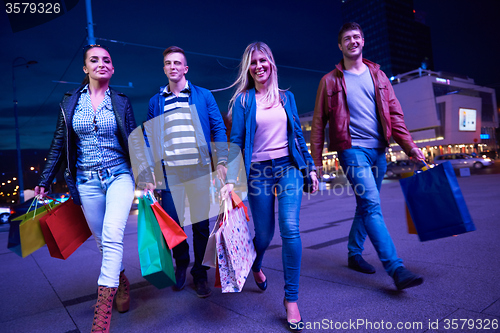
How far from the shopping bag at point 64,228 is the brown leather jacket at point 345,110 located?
2078mm

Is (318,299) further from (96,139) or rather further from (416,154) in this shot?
(96,139)

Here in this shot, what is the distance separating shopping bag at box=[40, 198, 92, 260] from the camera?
264 cm

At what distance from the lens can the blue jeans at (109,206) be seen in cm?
237

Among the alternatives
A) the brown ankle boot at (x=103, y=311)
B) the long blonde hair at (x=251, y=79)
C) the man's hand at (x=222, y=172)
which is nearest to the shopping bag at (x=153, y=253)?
the brown ankle boot at (x=103, y=311)

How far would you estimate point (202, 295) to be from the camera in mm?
2924

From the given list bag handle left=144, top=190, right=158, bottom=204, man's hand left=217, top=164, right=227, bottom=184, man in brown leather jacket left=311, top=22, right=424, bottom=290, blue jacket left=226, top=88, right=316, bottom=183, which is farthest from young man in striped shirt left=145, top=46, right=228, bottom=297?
man in brown leather jacket left=311, top=22, right=424, bottom=290

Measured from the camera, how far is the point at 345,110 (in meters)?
2.98

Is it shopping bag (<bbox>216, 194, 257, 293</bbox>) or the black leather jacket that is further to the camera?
the black leather jacket

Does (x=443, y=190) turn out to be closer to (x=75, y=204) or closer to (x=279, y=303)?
(x=279, y=303)

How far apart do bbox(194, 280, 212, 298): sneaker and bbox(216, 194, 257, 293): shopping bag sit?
64cm

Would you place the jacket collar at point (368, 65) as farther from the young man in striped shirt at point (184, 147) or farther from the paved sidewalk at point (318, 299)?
the paved sidewalk at point (318, 299)

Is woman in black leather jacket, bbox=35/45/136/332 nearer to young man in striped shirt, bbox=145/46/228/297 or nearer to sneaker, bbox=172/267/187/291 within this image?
young man in striped shirt, bbox=145/46/228/297

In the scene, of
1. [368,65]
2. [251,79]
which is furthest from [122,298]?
[368,65]

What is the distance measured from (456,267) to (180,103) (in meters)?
2.76
